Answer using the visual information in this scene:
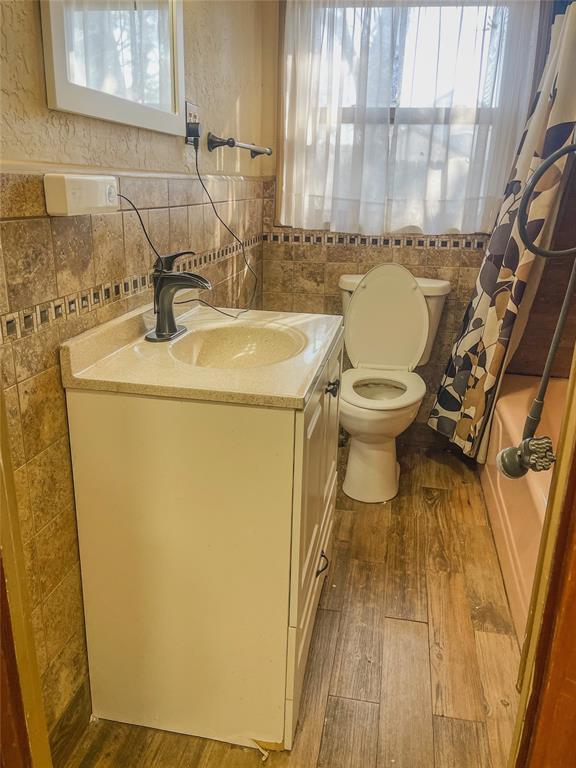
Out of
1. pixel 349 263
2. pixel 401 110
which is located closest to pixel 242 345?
pixel 349 263

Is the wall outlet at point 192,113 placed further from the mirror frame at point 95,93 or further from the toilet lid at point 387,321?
the toilet lid at point 387,321

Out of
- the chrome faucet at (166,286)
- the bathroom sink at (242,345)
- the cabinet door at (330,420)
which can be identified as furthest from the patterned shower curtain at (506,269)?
the chrome faucet at (166,286)

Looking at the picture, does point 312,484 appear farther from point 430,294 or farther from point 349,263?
point 349,263

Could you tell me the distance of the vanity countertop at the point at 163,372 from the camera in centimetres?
121

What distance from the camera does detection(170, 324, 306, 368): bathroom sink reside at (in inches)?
66.2

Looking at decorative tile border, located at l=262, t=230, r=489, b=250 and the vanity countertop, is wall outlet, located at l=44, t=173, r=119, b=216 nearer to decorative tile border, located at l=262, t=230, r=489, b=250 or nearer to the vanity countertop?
the vanity countertop

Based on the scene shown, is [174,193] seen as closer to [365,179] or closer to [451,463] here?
[365,179]

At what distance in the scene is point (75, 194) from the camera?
115 centimetres

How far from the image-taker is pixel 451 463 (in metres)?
2.84

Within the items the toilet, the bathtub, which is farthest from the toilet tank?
the bathtub

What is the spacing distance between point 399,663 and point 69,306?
1.30m

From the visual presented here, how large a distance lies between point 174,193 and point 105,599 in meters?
1.11

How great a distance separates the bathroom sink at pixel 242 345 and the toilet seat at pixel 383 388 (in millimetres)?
694

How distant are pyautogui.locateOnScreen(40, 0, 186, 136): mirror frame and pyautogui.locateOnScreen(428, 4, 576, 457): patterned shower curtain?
131 centimetres
